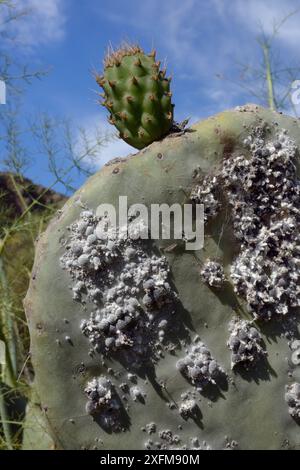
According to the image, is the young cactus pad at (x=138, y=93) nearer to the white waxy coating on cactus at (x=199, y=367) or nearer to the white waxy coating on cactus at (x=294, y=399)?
the white waxy coating on cactus at (x=199, y=367)

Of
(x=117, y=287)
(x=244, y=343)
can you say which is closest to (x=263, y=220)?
(x=244, y=343)

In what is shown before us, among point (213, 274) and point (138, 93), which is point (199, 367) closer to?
point (213, 274)

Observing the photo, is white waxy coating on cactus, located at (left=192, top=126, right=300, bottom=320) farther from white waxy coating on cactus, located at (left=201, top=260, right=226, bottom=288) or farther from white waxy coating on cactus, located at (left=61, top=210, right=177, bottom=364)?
white waxy coating on cactus, located at (left=61, top=210, right=177, bottom=364)

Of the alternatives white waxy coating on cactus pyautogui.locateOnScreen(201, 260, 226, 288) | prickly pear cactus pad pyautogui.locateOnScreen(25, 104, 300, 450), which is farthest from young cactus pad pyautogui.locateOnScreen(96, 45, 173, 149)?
white waxy coating on cactus pyautogui.locateOnScreen(201, 260, 226, 288)

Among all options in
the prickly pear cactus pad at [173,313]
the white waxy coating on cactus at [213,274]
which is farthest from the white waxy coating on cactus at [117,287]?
the white waxy coating on cactus at [213,274]

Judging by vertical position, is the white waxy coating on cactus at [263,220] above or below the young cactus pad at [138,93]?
below

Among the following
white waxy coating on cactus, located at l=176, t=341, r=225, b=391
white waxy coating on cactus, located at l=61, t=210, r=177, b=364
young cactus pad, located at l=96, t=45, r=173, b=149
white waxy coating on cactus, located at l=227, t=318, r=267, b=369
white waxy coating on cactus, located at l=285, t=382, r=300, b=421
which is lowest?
white waxy coating on cactus, located at l=285, t=382, r=300, b=421
